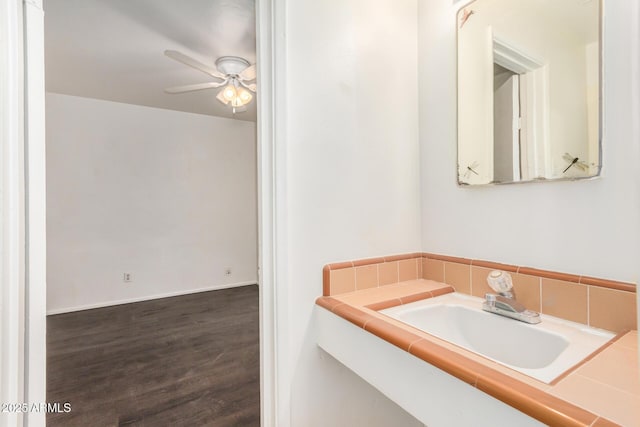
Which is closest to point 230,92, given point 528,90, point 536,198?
point 528,90

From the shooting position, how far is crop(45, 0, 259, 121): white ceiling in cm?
185

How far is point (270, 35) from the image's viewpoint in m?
1.10

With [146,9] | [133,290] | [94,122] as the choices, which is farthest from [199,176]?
[146,9]

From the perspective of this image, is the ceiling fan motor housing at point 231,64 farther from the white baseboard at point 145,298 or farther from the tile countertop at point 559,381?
the white baseboard at point 145,298

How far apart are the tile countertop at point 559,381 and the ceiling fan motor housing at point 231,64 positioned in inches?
92.2

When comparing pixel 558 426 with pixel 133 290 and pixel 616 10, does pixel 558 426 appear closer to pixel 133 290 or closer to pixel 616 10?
pixel 616 10

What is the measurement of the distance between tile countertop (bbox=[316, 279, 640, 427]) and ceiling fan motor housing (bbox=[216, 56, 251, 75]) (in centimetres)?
234

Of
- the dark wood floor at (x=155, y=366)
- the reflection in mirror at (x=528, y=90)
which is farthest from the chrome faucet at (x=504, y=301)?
the dark wood floor at (x=155, y=366)

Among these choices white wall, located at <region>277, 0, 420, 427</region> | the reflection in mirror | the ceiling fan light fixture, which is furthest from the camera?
the ceiling fan light fixture

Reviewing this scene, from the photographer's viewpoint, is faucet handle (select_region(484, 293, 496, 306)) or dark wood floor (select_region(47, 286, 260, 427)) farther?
dark wood floor (select_region(47, 286, 260, 427))

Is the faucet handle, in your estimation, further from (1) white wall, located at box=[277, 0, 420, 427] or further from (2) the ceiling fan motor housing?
(2) the ceiling fan motor housing

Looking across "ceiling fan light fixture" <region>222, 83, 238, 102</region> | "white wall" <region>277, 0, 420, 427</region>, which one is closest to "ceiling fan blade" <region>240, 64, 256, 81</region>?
"ceiling fan light fixture" <region>222, 83, 238, 102</region>

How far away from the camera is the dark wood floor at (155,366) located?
1.62m

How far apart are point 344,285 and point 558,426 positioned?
2.54 ft
